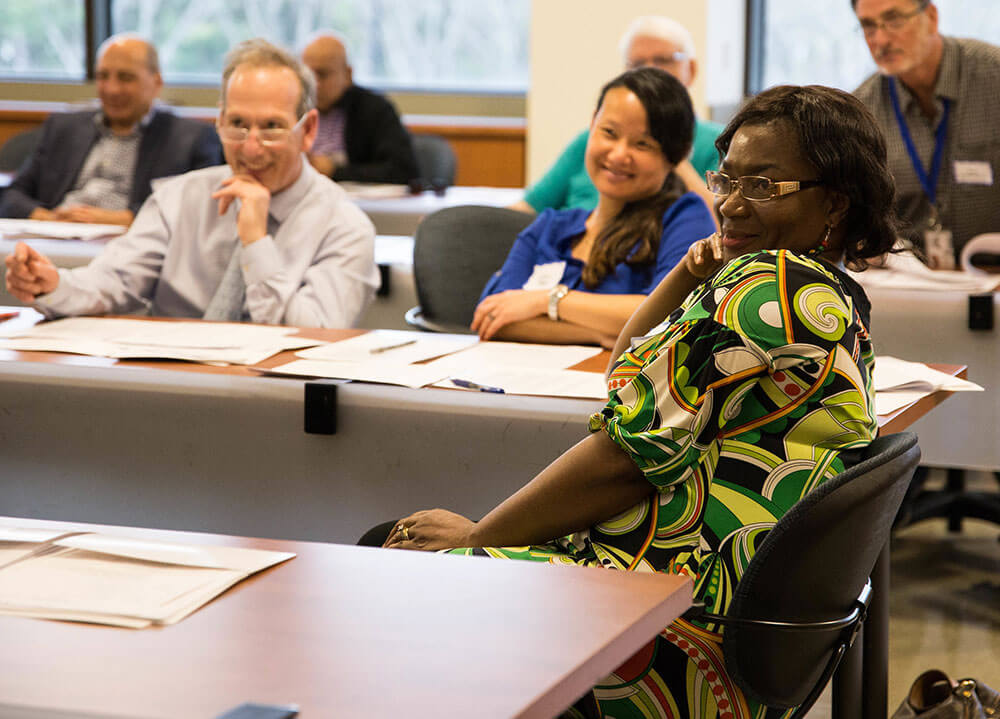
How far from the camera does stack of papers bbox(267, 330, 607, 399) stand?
2025 mm

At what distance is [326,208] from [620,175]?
644 mm

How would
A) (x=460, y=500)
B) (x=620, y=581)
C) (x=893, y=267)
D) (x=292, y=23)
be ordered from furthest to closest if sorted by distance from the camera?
(x=292, y=23)
(x=893, y=267)
(x=460, y=500)
(x=620, y=581)

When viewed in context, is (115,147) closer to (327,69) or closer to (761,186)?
(327,69)

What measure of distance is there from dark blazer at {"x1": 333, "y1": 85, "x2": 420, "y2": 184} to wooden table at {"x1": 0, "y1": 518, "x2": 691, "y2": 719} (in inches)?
174

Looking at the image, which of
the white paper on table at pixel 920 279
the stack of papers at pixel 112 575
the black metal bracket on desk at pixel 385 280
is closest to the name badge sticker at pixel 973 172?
the white paper on table at pixel 920 279

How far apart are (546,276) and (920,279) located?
3.32 ft

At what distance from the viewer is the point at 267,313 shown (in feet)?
8.59

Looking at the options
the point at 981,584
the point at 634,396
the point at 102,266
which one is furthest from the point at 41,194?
the point at 634,396

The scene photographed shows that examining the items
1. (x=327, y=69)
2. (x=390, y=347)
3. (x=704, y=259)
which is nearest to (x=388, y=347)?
(x=390, y=347)

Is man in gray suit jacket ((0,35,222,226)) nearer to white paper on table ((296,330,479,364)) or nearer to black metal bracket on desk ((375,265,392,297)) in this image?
black metal bracket on desk ((375,265,392,297))

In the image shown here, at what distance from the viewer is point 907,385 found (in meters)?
2.05

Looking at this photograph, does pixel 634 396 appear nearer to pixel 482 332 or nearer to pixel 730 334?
pixel 730 334

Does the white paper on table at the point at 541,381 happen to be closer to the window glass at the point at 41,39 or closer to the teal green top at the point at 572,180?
the teal green top at the point at 572,180

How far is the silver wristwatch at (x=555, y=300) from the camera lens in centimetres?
246
